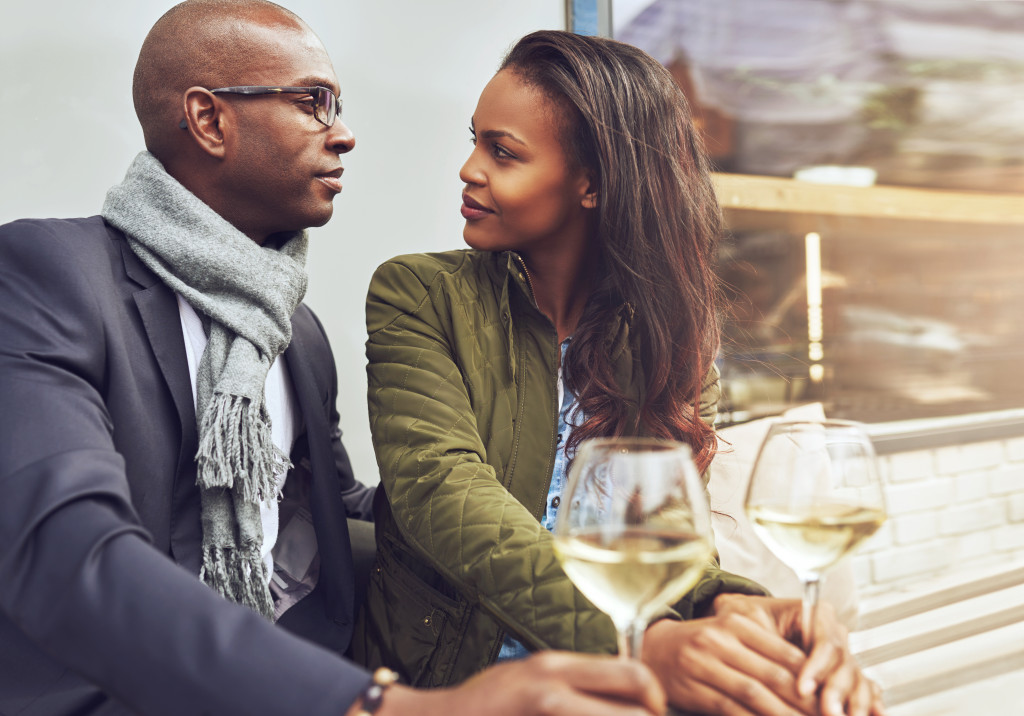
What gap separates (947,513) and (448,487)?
8.20 feet

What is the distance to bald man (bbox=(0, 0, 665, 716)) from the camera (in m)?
0.60

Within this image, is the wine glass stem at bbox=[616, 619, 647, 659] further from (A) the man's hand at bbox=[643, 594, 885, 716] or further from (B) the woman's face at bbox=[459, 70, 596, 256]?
(B) the woman's face at bbox=[459, 70, 596, 256]

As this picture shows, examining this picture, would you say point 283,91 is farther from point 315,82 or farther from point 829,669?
point 829,669

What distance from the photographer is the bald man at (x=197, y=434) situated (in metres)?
0.60

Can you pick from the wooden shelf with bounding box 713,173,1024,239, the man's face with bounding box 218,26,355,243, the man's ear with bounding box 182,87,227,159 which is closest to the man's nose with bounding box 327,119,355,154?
the man's face with bounding box 218,26,355,243

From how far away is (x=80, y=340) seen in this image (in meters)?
1.05

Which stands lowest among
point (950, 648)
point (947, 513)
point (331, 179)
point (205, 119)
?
point (947, 513)

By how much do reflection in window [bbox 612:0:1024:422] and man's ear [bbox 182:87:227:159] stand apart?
1431 millimetres

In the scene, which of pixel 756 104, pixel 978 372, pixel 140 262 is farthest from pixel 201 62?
pixel 978 372

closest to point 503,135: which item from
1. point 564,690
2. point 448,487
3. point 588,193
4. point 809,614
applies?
point 588,193

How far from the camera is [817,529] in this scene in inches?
27.3

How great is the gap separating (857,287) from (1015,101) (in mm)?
1040

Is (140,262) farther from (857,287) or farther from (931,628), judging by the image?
(857,287)

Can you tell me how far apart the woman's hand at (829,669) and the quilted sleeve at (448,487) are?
185mm
